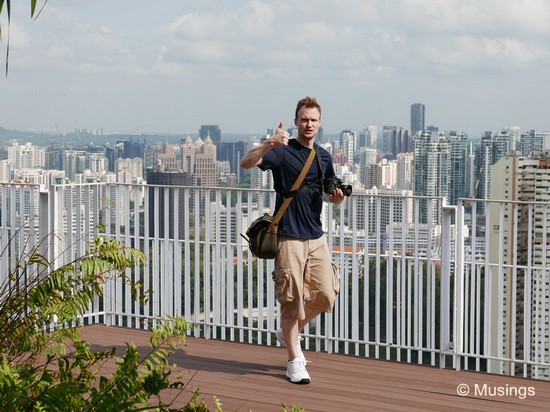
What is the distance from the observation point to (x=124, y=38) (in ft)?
270

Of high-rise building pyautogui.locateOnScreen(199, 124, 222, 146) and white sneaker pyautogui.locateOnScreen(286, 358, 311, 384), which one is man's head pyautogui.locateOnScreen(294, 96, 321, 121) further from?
high-rise building pyautogui.locateOnScreen(199, 124, 222, 146)

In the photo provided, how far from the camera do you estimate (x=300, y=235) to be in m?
5.38

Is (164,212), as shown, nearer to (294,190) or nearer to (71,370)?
(294,190)

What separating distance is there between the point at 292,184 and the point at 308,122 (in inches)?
13.2

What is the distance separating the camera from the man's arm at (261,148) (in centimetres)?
514

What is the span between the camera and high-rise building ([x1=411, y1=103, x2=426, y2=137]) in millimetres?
68688

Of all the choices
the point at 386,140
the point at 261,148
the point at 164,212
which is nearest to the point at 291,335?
the point at 261,148

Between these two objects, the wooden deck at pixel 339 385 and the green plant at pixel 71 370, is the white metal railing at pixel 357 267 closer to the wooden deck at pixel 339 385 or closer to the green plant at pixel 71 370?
the wooden deck at pixel 339 385

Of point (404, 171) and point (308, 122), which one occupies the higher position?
point (404, 171)

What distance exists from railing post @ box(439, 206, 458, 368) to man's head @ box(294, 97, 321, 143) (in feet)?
3.45

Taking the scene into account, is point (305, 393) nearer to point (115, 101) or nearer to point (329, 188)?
point (329, 188)

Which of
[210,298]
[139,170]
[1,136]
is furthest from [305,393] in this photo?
[139,170]

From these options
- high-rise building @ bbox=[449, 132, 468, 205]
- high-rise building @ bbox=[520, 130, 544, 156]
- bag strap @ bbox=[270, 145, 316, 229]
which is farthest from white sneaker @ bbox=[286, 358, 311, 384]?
high-rise building @ bbox=[520, 130, 544, 156]

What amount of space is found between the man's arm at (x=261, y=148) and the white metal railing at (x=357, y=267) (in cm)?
105
